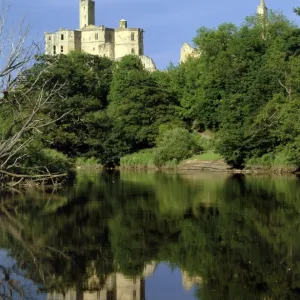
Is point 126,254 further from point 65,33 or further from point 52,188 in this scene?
point 65,33

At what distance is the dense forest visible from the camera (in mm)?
46094

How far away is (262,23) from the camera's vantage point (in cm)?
5931

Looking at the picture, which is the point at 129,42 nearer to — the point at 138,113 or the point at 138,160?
the point at 138,113

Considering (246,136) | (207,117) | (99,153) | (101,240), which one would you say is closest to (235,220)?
(101,240)

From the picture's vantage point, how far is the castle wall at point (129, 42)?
106 meters

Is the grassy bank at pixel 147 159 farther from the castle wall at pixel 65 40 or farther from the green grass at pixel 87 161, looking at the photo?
the castle wall at pixel 65 40

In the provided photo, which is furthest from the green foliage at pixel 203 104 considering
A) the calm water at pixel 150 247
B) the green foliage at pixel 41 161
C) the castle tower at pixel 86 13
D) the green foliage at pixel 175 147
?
the castle tower at pixel 86 13

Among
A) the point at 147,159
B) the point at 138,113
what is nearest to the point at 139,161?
the point at 147,159

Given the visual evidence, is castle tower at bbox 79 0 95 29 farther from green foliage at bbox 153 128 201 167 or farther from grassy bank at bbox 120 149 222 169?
green foliage at bbox 153 128 201 167

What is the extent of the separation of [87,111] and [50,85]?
4218 mm

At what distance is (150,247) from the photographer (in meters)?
15.2

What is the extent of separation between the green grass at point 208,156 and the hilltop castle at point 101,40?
56.4m

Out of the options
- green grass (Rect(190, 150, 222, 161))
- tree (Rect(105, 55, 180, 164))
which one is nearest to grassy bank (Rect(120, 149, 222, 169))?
green grass (Rect(190, 150, 222, 161))

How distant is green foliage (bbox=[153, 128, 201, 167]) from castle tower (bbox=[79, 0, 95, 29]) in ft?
235
